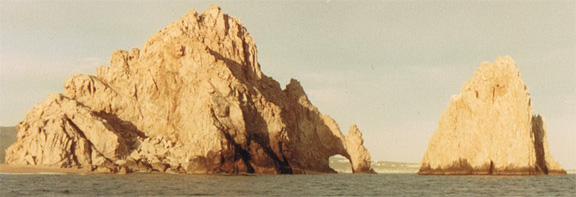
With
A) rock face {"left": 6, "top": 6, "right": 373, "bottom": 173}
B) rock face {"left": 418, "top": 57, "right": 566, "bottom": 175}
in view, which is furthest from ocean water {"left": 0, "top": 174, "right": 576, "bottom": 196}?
rock face {"left": 6, "top": 6, "right": 373, "bottom": 173}

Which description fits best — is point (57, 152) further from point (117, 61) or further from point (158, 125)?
point (117, 61)

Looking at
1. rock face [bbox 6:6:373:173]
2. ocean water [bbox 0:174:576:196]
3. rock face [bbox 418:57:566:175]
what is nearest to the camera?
ocean water [bbox 0:174:576:196]

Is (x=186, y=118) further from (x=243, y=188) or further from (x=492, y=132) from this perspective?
(x=243, y=188)

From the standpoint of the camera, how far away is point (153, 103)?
372 feet

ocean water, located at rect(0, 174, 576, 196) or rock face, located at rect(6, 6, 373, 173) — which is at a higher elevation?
rock face, located at rect(6, 6, 373, 173)

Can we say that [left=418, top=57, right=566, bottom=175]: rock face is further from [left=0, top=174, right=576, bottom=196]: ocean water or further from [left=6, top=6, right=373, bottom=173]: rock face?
[left=0, top=174, right=576, bottom=196]: ocean water

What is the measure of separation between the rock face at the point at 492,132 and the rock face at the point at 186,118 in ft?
94.1

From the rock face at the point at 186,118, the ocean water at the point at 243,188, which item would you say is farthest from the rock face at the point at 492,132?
the ocean water at the point at 243,188

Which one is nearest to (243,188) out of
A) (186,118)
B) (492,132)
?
(186,118)

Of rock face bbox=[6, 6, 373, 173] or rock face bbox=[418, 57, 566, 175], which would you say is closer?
rock face bbox=[418, 57, 566, 175]

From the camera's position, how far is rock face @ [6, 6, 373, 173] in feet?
321

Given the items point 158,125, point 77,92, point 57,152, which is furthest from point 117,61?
point 57,152

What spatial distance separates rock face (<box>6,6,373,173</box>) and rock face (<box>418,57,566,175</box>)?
28.7 metres

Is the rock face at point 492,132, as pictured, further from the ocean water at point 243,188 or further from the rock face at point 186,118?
the ocean water at point 243,188
